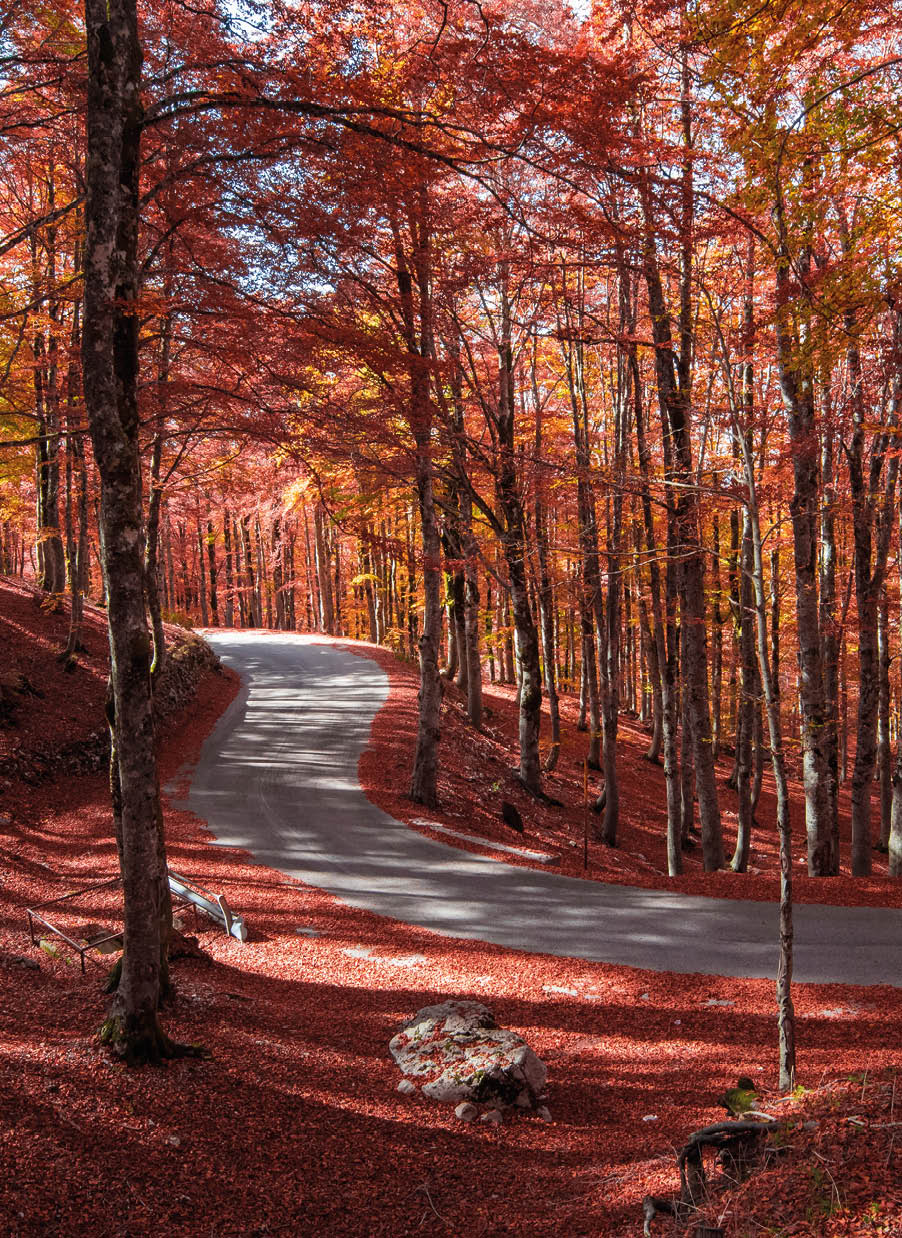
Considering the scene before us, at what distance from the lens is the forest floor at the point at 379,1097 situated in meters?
3.70

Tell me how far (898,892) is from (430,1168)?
7799 millimetres

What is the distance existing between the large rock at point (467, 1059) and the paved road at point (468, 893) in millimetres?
2688

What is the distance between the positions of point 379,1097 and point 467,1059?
662 mm

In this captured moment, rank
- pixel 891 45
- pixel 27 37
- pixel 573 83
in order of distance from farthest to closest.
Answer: pixel 891 45 → pixel 27 37 → pixel 573 83

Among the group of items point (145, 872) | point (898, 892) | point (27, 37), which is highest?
point (27, 37)

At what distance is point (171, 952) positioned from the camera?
7.18 meters

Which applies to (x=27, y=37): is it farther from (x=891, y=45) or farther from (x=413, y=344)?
(x=891, y=45)

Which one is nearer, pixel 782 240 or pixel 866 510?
pixel 782 240

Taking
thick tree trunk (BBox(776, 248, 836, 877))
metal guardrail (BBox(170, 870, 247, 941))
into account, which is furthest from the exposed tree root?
thick tree trunk (BBox(776, 248, 836, 877))

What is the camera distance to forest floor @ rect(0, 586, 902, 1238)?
12.1ft

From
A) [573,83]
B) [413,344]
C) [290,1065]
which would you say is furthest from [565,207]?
[290,1065]

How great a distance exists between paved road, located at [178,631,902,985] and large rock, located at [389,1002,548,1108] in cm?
269

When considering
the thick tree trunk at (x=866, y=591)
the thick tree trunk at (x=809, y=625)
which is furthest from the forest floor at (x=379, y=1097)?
the thick tree trunk at (x=866, y=591)

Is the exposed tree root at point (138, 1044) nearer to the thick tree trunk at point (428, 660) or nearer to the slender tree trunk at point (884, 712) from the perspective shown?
the thick tree trunk at point (428, 660)
